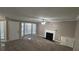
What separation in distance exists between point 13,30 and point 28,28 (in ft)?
0.74

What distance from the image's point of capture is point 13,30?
999 millimetres

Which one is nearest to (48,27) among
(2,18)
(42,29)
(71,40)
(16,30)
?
(42,29)

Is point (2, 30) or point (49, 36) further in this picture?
point (49, 36)

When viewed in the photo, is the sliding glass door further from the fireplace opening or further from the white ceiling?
the fireplace opening

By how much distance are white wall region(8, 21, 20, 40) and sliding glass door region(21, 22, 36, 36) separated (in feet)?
0.24

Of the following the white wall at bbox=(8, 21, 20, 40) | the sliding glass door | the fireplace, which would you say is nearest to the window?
the white wall at bbox=(8, 21, 20, 40)

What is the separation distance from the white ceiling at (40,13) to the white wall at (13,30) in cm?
9

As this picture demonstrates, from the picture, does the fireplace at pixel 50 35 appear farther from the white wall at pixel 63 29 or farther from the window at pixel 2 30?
the window at pixel 2 30

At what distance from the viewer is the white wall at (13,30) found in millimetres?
944

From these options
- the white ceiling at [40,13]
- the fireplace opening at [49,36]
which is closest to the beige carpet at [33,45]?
the fireplace opening at [49,36]

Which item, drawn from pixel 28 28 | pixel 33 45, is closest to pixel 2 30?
pixel 28 28

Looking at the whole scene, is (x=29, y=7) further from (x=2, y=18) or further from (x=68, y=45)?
(x=68, y=45)

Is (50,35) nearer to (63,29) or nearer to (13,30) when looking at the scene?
(63,29)

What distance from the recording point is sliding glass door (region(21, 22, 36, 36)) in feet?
3.23
